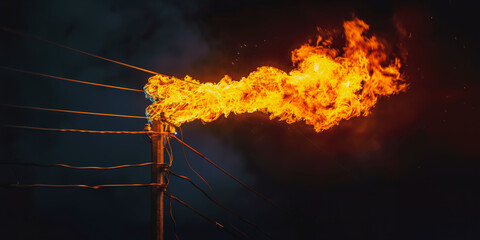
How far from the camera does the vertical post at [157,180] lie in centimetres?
778

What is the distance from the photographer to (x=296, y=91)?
33.3 ft

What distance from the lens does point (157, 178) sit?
26.0 ft

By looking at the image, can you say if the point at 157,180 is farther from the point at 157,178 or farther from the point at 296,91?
the point at 296,91

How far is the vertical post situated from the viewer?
7.78 meters

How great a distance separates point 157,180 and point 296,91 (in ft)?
→ 13.6

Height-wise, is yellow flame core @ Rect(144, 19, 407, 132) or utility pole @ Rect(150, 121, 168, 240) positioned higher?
yellow flame core @ Rect(144, 19, 407, 132)

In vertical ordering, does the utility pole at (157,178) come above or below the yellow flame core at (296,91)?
below

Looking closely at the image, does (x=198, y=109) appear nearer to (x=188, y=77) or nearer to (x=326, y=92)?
(x=188, y=77)

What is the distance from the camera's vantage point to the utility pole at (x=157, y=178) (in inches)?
307

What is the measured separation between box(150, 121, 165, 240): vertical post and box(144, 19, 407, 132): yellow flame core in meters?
0.39

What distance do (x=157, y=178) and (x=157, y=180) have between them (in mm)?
38

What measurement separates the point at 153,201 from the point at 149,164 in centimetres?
71

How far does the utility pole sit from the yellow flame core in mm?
343

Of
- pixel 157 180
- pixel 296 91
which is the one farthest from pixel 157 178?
pixel 296 91
